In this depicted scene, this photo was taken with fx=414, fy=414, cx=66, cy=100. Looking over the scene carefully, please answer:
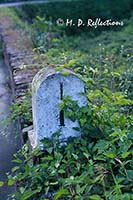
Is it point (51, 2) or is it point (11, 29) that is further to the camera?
point (51, 2)

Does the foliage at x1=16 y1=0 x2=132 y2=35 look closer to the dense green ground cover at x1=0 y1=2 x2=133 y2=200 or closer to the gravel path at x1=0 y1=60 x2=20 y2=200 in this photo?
the gravel path at x1=0 y1=60 x2=20 y2=200

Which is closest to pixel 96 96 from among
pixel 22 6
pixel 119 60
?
pixel 119 60

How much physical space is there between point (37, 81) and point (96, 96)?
0.39 m

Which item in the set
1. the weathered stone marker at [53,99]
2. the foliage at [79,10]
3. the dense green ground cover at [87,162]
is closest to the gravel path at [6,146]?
the dense green ground cover at [87,162]

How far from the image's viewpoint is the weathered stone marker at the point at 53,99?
86.0 inches

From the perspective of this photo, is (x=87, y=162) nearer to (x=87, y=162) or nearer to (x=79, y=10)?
(x=87, y=162)

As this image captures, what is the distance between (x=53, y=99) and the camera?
2.21m

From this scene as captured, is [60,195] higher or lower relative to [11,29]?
lower

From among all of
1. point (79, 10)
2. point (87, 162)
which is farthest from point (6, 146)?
point (79, 10)

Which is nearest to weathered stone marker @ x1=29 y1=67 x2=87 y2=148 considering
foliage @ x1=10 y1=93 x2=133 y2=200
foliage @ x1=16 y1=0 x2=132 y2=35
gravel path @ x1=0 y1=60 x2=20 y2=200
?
foliage @ x1=10 y1=93 x2=133 y2=200

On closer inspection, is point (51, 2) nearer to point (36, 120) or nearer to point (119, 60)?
point (119, 60)

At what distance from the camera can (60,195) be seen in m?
1.89

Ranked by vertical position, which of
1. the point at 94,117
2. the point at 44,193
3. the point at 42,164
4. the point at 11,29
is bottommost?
the point at 44,193

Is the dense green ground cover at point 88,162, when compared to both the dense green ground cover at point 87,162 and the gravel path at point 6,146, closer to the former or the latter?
the dense green ground cover at point 87,162
